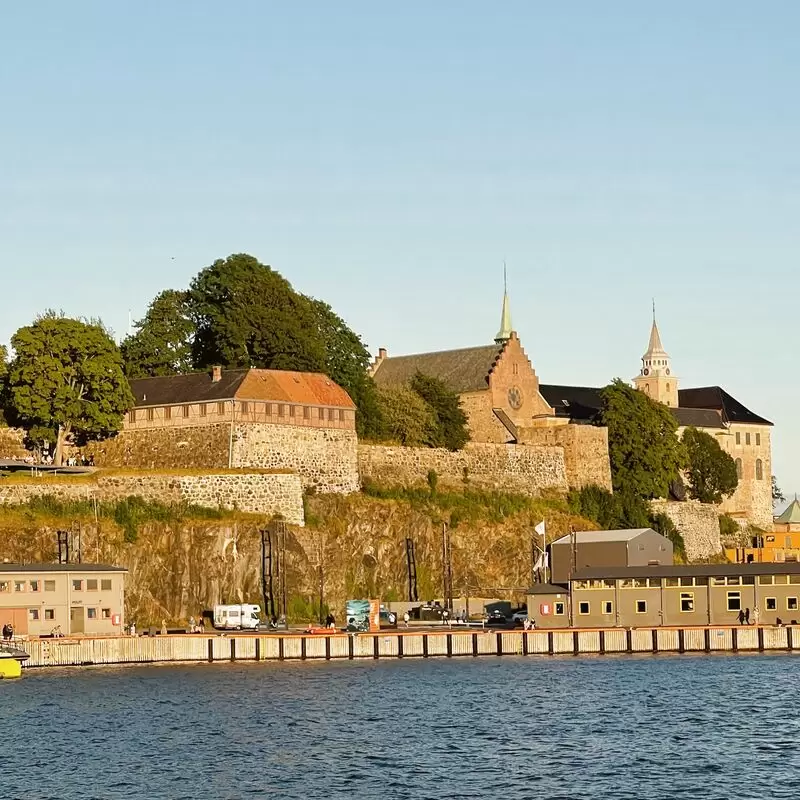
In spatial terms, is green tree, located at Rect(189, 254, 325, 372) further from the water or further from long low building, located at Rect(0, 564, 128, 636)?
the water

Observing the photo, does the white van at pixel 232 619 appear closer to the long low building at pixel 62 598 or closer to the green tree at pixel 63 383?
the long low building at pixel 62 598

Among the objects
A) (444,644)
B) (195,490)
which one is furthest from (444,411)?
(444,644)

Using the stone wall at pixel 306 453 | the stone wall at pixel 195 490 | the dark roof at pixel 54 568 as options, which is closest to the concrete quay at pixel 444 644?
the dark roof at pixel 54 568

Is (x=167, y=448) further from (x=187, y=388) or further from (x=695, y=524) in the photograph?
(x=695, y=524)

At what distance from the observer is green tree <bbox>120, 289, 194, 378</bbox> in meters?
126

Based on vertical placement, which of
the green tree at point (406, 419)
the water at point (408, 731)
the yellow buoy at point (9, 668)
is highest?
the green tree at point (406, 419)

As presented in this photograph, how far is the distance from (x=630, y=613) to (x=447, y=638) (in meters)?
11.7

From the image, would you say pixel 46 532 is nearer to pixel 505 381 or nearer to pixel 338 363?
pixel 338 363

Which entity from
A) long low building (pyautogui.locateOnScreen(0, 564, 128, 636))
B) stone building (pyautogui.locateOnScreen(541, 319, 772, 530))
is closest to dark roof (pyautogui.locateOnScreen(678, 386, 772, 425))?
stone building (pyautogui.locateOnScreen(541, 319, 772, 530))

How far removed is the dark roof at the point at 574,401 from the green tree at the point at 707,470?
843 cm

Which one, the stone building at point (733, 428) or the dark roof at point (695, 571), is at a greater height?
the stone building at point (733, 428)

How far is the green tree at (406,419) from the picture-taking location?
126062 mm

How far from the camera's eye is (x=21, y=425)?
111m

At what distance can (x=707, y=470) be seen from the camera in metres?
151
